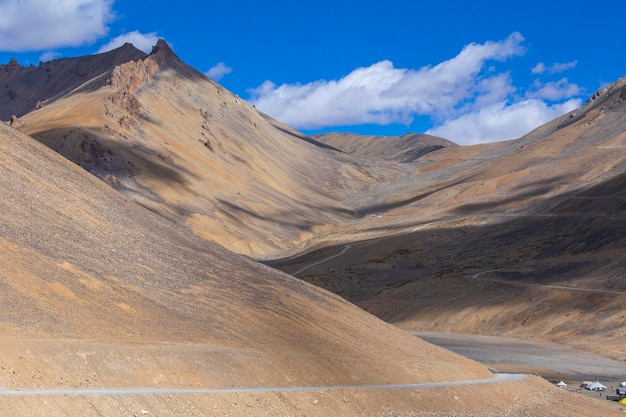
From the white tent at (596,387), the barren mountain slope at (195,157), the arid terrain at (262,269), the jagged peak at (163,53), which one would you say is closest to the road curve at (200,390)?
the arid terrain at (262,269)

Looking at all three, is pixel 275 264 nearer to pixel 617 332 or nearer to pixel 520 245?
pixel 520 245

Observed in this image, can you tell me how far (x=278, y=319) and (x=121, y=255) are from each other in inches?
238

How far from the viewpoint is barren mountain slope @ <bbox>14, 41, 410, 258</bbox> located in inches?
3949

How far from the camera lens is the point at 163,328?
28609 millimetres

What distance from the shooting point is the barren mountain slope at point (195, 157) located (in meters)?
100

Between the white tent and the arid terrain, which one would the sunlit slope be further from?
the white tent

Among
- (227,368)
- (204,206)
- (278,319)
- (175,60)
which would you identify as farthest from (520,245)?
(175,60)

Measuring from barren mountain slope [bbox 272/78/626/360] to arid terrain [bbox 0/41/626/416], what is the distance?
0.23m

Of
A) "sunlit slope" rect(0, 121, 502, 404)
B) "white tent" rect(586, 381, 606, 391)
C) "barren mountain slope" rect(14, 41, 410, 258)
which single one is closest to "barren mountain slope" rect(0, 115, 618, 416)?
"sunlit slope" rect(0, 121, 502, 404)

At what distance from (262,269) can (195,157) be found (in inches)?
3471

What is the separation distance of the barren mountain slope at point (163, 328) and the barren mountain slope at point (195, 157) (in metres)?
50.7

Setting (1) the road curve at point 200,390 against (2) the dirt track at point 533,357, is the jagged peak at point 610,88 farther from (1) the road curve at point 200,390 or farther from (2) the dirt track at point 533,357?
(1) the road curve at point 200,390

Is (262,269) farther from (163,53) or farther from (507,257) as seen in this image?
(163,53)

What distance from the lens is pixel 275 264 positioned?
8981 centimetres
